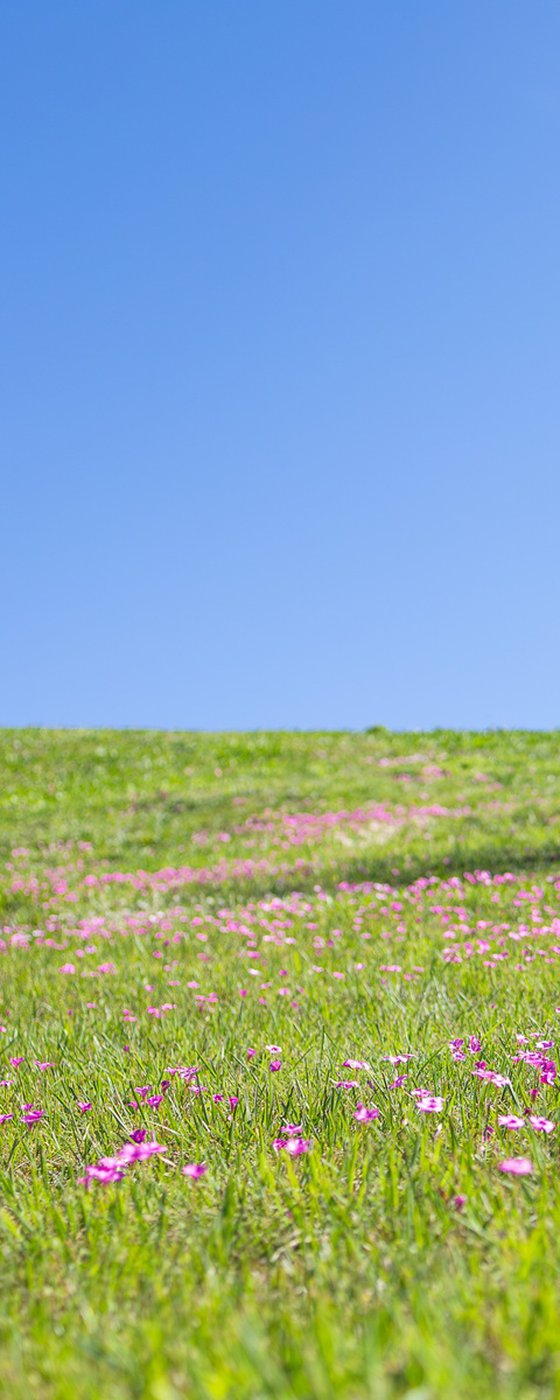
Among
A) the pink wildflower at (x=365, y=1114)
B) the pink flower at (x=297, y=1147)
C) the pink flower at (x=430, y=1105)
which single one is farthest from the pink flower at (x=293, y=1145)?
the pink flower at (x=430, y=1105)

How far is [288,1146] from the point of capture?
116 inches

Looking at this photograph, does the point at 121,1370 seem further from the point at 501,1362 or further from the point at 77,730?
the point at 77,730

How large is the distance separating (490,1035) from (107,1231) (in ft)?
7.43

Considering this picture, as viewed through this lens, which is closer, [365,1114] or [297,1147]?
[297,1147]

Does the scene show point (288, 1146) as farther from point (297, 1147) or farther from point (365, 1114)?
point (365, 1114)

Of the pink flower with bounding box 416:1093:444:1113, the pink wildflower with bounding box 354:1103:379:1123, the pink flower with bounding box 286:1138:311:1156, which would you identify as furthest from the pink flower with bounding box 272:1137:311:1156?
the pink flower with bounding box 416:1093:444:1113

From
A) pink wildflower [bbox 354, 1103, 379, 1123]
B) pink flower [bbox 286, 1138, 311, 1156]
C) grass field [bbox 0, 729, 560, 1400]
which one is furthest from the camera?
pink wildflower [bbox 354, 1103, 379, 1123]

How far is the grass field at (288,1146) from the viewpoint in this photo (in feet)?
6.36

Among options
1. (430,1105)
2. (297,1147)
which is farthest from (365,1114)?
(297,1147)

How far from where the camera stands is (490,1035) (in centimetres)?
442

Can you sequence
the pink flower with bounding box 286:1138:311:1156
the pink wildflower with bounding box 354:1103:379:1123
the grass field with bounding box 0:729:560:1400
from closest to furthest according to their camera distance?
1. the grass field with bounding box 0:729:560:1400
2. the pink flower with bounding box 286:1138:311:1156
3. the pink wildflower with bounding box 354:1103:379:1123

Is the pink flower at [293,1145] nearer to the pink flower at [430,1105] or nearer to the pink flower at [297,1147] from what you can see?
the pink flower at [297,1147]

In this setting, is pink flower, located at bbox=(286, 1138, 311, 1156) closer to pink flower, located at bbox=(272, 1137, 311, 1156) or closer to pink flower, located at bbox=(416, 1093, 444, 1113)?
pink flower, located at bbox=(272, 1137, 311, 1156)

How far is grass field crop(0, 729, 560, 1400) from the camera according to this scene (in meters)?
1.94
